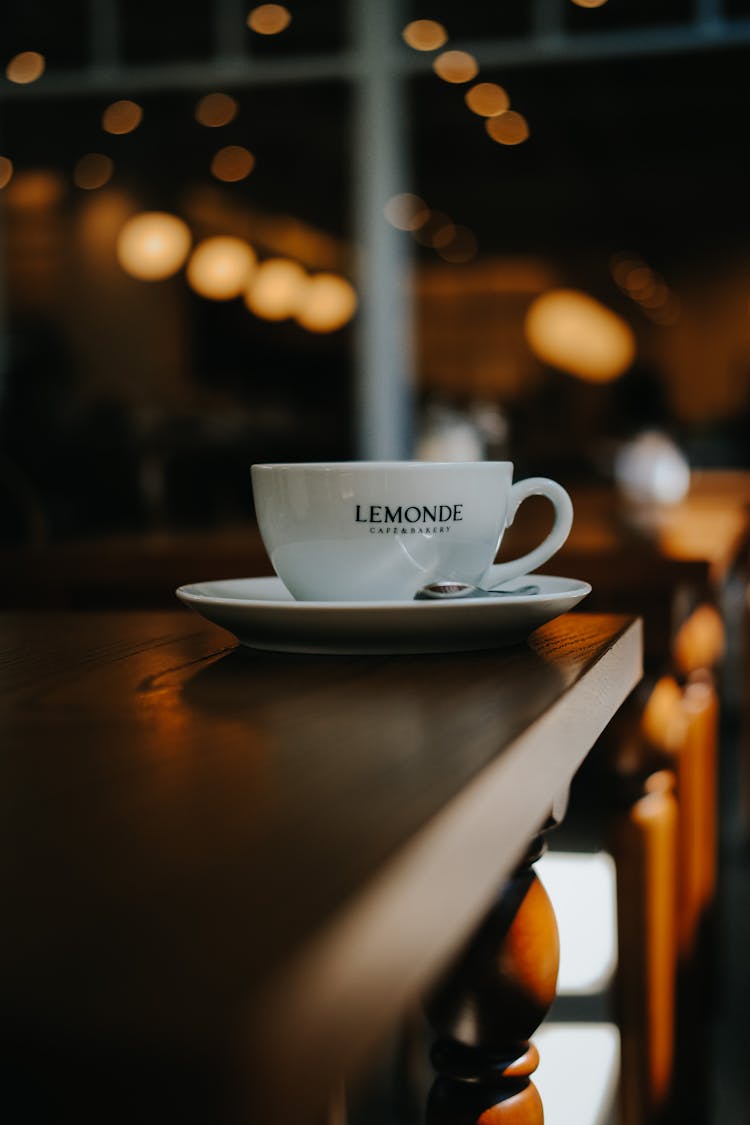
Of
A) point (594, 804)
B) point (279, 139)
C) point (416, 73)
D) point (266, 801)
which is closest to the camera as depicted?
point (266, 801)

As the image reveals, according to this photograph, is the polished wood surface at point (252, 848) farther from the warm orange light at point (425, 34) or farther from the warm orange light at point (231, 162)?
the warm orange light at point (231, 162)

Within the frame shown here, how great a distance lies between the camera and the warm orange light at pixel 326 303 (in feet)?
28.7

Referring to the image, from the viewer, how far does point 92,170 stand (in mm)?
7062

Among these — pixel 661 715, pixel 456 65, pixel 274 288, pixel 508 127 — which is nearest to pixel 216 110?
pixel 456 65

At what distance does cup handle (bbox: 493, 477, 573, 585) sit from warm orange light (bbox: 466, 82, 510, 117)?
4786 millimetres

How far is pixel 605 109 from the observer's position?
7.09 meters

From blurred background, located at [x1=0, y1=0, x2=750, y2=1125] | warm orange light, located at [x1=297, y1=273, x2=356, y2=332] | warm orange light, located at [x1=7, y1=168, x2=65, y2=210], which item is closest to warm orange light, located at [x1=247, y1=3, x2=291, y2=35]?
blurred background, located at [x1=0, y1=0, x2=750, y2=1125]

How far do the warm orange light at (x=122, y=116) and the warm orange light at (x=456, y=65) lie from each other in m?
1.18

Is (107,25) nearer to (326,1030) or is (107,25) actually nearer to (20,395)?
(20,395)

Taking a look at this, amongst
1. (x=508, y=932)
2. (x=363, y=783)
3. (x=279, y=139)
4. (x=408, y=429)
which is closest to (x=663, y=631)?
(x=508, y=932)

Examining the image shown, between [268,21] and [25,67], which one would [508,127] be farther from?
[25,67]

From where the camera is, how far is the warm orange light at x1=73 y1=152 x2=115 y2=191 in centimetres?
698

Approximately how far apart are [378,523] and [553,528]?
109 mm

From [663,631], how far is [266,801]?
2.77 feet
